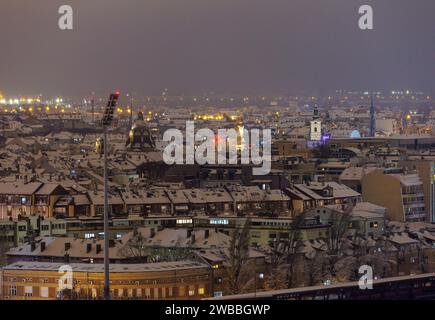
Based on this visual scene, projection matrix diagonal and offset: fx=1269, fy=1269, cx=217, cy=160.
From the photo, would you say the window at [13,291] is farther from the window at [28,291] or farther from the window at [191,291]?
the window at [191,291]

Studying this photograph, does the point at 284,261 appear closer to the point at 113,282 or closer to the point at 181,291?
the point at 181,291

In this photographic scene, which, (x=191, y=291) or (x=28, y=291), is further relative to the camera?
(x=191, y=291)

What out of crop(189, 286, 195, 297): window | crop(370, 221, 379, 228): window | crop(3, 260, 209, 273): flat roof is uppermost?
crop(3, 260, 209, 273): flat roof

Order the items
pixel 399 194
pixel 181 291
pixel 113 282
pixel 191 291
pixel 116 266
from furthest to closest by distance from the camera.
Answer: pixel 399 194 → pixel 116 266 → pixel 191 291 → pixel 181 291 → pixel 113 282

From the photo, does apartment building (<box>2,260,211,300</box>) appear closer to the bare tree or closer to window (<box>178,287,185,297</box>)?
window (<box>178,287,185,297</box>)

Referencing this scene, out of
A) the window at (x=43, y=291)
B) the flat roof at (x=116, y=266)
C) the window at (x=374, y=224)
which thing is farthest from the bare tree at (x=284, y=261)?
the window at (x=43, y=291)

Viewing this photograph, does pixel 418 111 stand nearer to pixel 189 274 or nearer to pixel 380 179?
pixel 380 179

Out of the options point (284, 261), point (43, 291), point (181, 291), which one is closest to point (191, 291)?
point (181, 291)

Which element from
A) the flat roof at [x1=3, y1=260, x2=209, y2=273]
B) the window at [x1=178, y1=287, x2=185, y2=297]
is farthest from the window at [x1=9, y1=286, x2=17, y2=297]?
the window at [x1=178, y1=287, x2=185, y2=297]

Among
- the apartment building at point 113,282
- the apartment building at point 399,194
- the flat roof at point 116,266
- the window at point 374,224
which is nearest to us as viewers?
the apartment building at point 113,282

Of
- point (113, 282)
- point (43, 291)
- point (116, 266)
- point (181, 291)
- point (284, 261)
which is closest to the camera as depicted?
point (113, 282)

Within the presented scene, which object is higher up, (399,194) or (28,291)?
(399,194)
